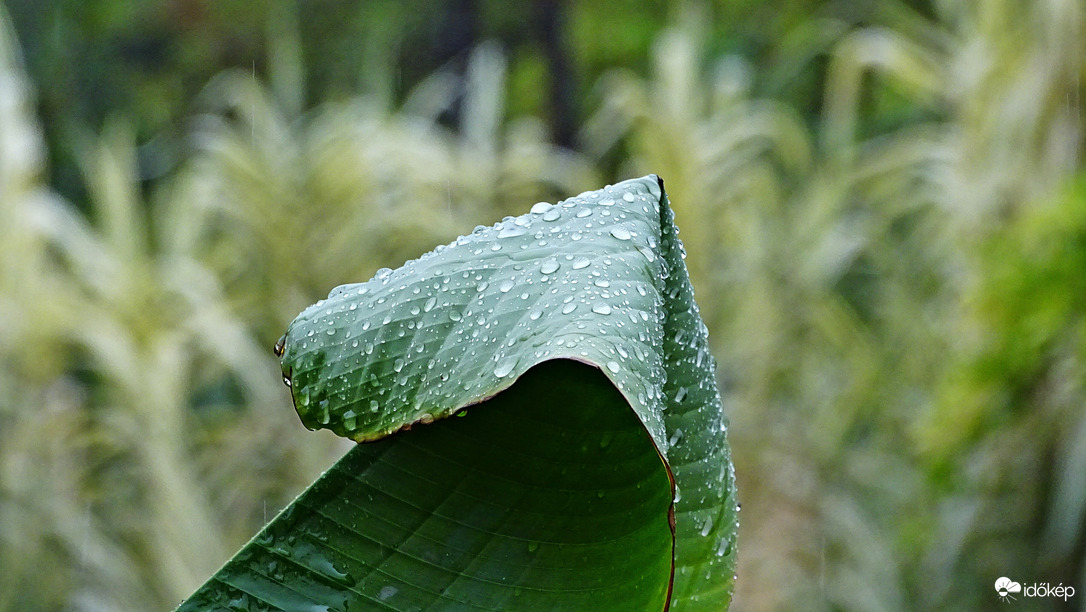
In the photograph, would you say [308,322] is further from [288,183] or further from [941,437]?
[941,437]

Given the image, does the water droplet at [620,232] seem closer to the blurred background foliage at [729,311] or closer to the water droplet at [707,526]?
the water droplet at [707,526]

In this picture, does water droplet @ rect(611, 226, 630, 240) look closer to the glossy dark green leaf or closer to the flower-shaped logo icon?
the glossy dark green leaf

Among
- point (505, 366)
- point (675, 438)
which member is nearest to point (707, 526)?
point (675, 438)

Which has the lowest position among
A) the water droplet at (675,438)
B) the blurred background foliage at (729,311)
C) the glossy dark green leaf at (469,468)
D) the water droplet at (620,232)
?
the glossy dark green leaf at (469,468)

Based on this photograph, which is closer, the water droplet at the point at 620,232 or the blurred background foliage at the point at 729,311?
the water droplet at the point at 620,232

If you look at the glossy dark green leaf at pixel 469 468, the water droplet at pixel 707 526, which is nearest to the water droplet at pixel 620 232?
the glossy dark green leaf at pixel 469 468

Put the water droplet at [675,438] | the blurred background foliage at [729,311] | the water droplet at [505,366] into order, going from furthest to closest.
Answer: the blurred background foliage at [729,311], the water droplet at [675,438], the water droplet at [505,366]

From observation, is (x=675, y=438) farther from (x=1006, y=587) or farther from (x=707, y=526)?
(x=1006, y=587)

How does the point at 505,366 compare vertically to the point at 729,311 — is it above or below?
below

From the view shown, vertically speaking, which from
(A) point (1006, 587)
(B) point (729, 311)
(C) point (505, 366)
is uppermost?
(B) point (729, 311)
